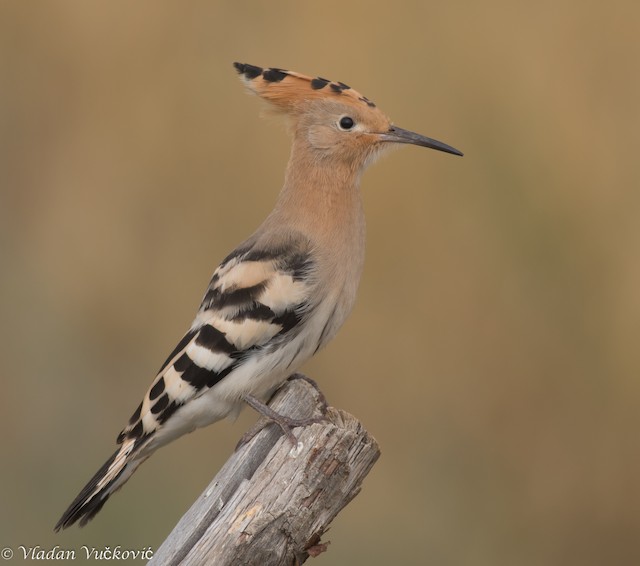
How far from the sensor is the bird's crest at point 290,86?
2.45 metres

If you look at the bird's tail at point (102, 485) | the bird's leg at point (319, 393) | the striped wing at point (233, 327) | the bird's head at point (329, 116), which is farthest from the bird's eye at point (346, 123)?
the bird's tail at point (102, 485)

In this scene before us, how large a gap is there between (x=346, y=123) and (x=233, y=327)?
546 millimetres

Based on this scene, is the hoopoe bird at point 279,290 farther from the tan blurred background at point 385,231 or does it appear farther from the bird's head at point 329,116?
the tan blurred background at point 385,231

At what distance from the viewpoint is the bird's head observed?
246 cm

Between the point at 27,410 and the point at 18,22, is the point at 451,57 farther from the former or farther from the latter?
the point at 27,410

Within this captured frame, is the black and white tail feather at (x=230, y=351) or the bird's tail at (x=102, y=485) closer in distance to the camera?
the bird's tail at (x=102, y=485)

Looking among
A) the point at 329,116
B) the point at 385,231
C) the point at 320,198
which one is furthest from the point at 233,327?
the point at 385,231

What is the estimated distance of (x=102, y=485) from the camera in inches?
83.7

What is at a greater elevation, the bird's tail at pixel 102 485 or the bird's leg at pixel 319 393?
the bird's leg at pixel 319 393

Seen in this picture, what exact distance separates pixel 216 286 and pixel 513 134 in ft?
4.62

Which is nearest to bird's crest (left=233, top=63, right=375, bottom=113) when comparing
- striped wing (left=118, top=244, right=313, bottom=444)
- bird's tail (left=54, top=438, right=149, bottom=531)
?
striped wing (left=118, top=244, right=313, bottom=444)

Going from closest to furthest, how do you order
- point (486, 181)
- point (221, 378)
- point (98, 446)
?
point (221, 378) → point (98, 446) → point (486, 181)

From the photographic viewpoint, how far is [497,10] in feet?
11.7

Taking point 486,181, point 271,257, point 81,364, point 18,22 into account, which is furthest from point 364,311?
point 18,22
